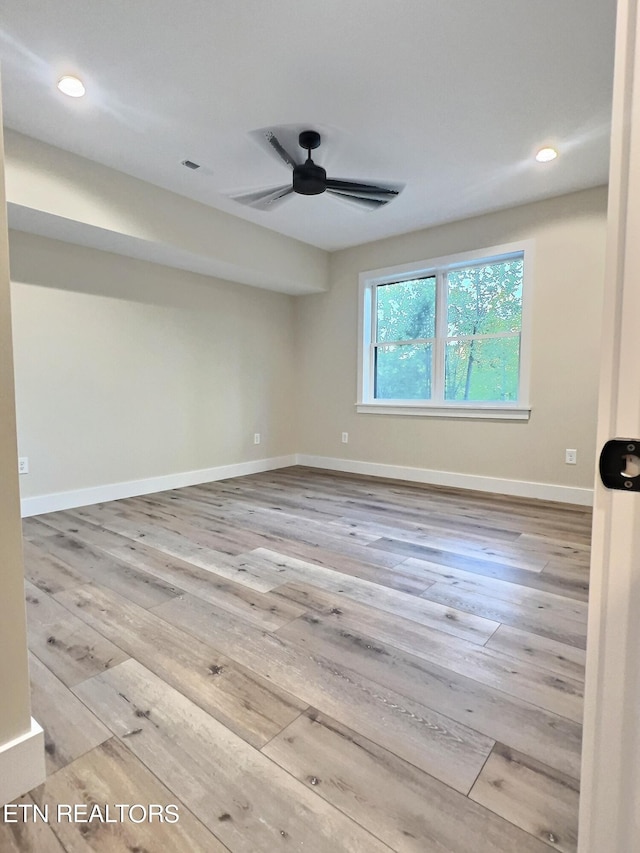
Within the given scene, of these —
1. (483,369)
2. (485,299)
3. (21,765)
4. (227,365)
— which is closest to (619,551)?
(21,765)

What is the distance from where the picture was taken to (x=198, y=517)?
330cm

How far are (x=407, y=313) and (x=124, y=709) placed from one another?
4.19 metres

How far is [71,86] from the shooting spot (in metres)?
2.30

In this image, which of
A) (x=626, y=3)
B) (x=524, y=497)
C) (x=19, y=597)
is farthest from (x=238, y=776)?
(x=524, y=497)

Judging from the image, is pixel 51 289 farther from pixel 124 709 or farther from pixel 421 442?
pixel 421 442

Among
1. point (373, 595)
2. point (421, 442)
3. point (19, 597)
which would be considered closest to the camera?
point (19, 597)

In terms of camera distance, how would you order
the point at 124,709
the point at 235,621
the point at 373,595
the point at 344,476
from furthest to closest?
the point at 344,476 → the point at 373,595 → the point at 235,621 → the point at 124,709

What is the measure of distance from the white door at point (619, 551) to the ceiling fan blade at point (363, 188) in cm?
248

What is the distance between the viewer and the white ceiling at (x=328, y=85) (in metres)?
1.89

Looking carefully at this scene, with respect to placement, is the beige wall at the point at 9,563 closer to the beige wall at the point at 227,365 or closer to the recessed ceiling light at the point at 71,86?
the recessed ceiling light at the point at 71,86

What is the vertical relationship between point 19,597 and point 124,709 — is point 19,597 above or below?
above

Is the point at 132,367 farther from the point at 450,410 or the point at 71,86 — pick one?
the point at 450,410

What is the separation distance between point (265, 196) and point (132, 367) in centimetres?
192

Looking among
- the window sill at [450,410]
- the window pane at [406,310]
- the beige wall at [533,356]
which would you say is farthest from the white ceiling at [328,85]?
the window sill at [450,410]
